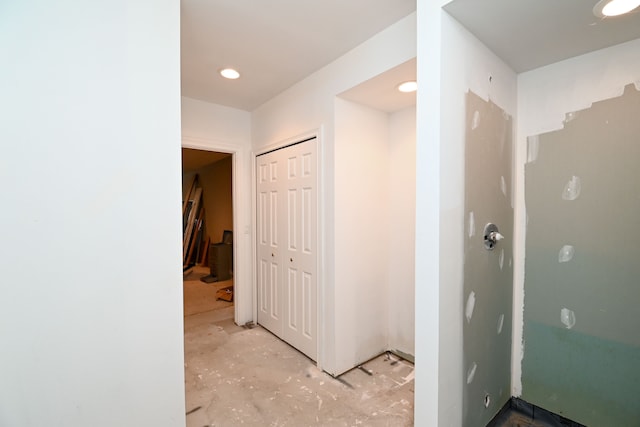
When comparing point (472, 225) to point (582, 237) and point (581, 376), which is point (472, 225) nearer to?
point (582, 237)

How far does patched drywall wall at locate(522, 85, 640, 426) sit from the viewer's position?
1378 millimetres

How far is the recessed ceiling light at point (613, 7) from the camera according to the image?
109 centimetres

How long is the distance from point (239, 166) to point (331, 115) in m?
1.39

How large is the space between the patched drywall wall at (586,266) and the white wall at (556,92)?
4 cm

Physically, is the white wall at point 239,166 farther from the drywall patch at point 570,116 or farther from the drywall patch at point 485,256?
the drywall patch at point 570,116

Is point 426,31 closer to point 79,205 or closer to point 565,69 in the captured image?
point 565,69

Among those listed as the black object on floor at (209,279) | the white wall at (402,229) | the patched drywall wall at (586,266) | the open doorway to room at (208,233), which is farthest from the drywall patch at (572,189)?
the black object on floor at (209,279)

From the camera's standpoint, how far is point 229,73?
2223 mm

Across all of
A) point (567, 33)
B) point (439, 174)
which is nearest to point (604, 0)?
point (567, 33)

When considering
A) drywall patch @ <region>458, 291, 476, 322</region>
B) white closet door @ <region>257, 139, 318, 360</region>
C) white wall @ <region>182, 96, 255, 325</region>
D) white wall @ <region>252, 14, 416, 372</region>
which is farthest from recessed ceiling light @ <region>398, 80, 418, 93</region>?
white wall @ <region>182, 96, 255, 325</region>

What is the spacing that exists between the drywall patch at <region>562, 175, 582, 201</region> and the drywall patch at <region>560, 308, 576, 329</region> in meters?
0.65

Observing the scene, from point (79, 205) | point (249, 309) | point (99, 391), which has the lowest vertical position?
point (249, 309)

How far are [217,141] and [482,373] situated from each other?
2945 mm

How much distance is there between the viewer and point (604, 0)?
3.54 feet
